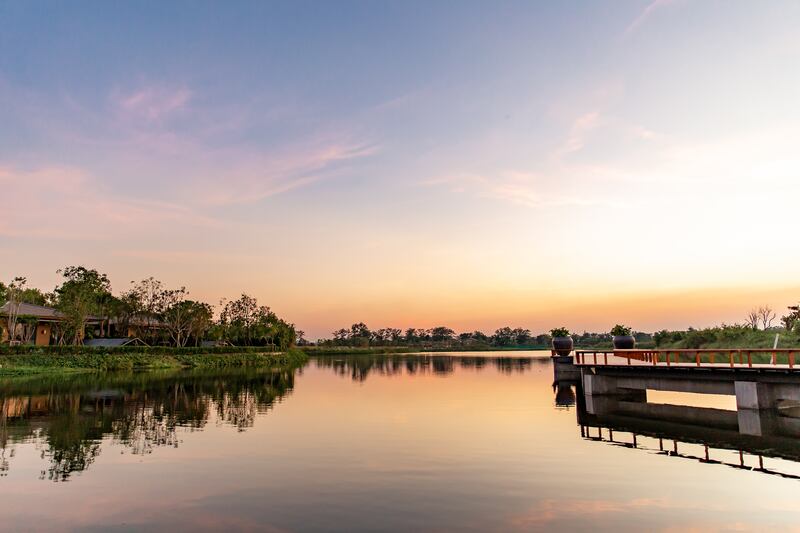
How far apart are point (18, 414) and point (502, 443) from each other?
2851 cm

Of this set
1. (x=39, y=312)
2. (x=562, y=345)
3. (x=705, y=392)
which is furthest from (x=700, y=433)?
(x=39, y=312)

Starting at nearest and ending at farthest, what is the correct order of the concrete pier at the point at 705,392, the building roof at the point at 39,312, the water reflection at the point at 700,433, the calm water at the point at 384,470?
the calm water at the point at 384,470 < the water reflection at the point at 700,433 < the concrete pier at the point at 705,392 < the building roof at the point at 39,312

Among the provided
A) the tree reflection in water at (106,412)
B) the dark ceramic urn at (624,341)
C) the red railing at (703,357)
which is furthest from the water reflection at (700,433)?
the tree reflection in water at (106,412)

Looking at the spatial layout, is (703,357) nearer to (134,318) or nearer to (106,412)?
(106,412)

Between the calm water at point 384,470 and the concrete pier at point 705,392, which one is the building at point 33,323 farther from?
the concrete pier at point 705,392

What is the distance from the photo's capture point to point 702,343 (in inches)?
3061

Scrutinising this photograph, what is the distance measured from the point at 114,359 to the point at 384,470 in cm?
7005

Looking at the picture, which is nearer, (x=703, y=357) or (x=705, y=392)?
(x=705, y=392)

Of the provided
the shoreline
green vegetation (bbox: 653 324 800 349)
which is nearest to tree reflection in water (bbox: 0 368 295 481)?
the shoreline

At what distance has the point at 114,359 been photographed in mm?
74562

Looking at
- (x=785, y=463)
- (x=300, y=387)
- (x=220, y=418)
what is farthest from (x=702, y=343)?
(x=220, y=418)

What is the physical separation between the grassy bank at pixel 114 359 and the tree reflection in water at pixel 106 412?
11168 millimetres

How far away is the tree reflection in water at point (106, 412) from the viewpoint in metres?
21.9

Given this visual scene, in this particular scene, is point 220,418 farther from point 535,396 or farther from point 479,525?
point 535,396
